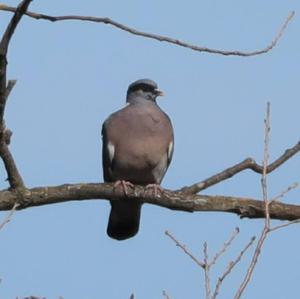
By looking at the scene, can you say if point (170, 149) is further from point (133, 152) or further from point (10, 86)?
point (10, 86)

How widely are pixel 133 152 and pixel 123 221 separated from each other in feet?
1.92

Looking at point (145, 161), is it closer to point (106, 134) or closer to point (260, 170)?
point (106, 134)

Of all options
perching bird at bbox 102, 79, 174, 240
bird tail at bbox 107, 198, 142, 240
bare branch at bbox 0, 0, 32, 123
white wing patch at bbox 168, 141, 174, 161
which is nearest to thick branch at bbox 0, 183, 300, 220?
bare branch at bbox 0, 0, 32, 123

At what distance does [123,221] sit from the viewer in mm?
7965

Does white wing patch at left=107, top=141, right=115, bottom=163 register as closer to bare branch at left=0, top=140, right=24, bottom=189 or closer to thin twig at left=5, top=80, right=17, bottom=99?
bare branch at left=0, top=140, right=24, bottom=189

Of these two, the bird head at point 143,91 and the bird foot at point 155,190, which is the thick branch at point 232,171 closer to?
the bird foot at point 155,190

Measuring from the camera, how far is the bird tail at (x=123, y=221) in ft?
26.1

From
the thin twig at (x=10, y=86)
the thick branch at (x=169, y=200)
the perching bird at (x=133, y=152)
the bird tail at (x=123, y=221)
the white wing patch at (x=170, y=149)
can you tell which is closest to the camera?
the thin twig at (x=10, y=86)

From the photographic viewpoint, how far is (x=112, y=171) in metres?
7.95

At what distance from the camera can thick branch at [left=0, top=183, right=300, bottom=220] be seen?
5.41m

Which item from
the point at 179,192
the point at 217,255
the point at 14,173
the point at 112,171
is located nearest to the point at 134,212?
the point at 112,171

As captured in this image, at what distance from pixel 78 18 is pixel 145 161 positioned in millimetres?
3138

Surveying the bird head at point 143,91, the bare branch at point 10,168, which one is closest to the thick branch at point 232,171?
the bare branch at point 10,168

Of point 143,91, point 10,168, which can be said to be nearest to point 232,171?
point 10,168
